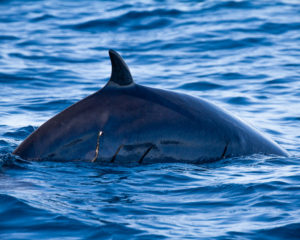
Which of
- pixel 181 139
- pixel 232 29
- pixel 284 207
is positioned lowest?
pixel 284 207

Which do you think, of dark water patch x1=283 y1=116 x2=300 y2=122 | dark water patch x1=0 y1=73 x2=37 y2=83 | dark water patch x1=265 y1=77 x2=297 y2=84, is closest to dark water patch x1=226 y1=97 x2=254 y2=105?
dark water patch x1=283 y1=116 x2=300 y2=122

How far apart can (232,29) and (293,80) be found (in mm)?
6306

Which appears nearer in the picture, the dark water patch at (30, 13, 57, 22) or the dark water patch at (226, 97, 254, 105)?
the dark water patch at (226, 97, 254, 105)

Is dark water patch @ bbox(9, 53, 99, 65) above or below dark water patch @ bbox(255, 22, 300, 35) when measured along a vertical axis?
below

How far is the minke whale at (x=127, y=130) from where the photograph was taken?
7.68 meters

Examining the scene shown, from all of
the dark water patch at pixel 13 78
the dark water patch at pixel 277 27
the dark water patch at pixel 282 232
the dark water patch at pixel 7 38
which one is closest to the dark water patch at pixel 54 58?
the dark water patch at pixel 13 78

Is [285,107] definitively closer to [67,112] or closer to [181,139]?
[181,139]

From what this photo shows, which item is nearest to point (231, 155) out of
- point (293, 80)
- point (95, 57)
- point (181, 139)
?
point (181, 139)

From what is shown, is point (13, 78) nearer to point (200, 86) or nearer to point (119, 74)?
point (200, 86)

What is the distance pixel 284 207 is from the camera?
6.86m

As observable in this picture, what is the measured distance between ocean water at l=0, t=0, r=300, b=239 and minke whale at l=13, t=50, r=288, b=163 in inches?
6.5

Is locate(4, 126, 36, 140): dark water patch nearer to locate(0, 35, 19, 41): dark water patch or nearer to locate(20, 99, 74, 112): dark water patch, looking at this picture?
locate(20, 99, 74, 112): dark water patch

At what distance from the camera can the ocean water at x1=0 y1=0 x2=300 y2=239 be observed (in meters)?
6.40

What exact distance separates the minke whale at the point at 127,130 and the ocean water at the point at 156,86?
0.16m
